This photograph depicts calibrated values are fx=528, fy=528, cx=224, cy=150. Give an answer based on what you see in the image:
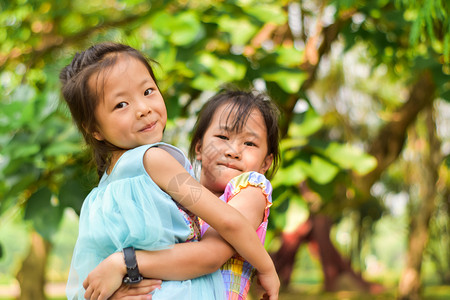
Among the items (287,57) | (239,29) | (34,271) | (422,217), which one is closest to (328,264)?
(422,217)

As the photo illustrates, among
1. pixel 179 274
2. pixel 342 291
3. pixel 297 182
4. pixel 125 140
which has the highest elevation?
pixel 125 140

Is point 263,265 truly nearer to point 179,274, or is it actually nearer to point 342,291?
point 179,274

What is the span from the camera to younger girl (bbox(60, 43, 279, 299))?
0.97 m

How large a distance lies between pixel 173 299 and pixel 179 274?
0.15 feet

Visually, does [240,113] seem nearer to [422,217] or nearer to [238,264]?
[238,264]

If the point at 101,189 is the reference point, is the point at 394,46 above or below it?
below

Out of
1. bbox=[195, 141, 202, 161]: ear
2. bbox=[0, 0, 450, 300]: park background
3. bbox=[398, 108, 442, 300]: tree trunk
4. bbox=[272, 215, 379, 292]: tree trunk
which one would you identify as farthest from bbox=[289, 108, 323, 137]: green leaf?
bbox=[272, 215, 379, 292]: tree trunk

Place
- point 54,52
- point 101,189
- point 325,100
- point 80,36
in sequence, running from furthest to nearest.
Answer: point 325,100
point 54,52
point 80,36
point 101,189

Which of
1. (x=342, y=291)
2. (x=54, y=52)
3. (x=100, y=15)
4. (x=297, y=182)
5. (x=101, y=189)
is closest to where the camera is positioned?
(x=101, y=189)

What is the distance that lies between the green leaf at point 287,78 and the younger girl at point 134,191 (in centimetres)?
96

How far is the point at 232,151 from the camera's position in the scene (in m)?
1.16

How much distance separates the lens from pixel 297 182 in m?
1.99

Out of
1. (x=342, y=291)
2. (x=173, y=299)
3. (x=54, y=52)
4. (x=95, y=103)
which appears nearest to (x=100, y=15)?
(x=54, y=52)

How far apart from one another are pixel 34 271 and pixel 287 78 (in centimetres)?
274
